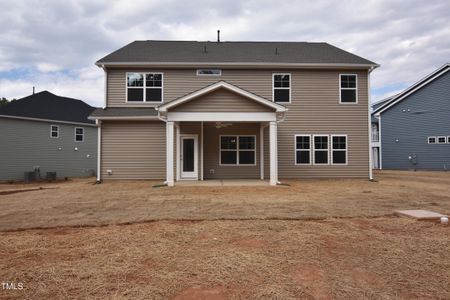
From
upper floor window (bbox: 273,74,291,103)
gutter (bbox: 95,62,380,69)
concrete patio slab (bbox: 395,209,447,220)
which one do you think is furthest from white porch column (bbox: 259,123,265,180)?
concrete patio slab (bbox: 395,209,447,220)

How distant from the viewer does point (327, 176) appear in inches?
561

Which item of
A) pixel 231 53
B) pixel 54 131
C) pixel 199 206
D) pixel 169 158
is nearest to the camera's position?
pixel 199 206

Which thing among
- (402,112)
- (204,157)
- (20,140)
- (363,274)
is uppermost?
(402,112)

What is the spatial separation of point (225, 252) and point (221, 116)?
798 cm

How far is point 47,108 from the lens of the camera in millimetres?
20078

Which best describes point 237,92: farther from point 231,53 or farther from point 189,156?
point 231,53

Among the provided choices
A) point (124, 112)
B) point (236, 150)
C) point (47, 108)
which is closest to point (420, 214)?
point (236, 150)

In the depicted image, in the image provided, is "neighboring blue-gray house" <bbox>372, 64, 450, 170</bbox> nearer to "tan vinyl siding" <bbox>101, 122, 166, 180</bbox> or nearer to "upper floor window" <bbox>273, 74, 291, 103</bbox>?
"upper floor window" <bbox>273, 74, 291, 103</bbox>

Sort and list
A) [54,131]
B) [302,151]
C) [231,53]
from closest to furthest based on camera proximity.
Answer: [302,151]
[231,53]
[54,131]

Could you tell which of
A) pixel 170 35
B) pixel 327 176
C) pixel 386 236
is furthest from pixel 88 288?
pixel 170 35

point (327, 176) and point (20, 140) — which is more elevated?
point (20, 140)

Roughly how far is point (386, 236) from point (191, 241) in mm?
3306

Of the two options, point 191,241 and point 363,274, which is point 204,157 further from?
point 363,274

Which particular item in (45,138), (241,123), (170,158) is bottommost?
(170,158)
